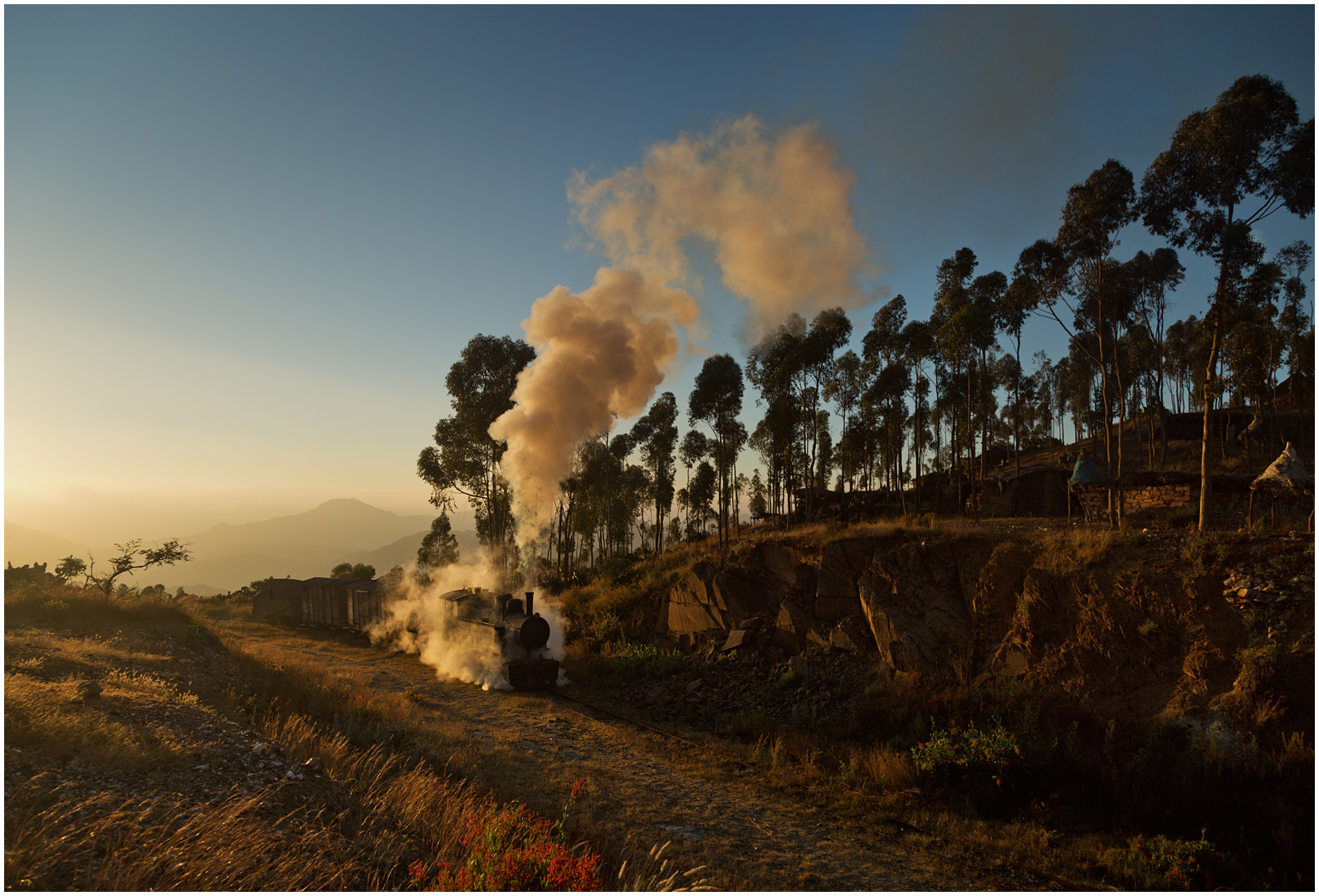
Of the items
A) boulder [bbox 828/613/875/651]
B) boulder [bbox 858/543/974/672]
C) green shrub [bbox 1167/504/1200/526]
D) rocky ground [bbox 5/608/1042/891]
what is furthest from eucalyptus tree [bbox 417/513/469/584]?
green shrub [bbox 1167/504/1200/526]

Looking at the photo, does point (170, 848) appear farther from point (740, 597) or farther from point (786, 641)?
point (740, 597)

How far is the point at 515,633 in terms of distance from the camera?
19.4 m

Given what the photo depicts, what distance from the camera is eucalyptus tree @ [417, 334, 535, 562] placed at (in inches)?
1448

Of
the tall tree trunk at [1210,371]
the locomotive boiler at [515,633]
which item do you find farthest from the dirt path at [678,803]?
the tall tree trunk at [1210,371]

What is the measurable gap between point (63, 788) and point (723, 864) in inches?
316

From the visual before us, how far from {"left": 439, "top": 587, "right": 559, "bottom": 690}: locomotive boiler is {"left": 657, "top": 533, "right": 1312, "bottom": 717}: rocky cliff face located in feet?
16.8

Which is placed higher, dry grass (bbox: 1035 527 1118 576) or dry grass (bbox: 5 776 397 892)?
dry grass (bbox: 1035 527 1118 576)

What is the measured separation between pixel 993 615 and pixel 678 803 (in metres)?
9.55

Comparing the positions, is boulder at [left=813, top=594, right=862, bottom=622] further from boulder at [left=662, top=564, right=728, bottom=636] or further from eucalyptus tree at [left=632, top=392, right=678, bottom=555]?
eucalyptus tree at [left=632, top=392, right=678, bottom=555]

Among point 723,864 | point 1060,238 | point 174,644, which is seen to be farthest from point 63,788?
point 1060,238

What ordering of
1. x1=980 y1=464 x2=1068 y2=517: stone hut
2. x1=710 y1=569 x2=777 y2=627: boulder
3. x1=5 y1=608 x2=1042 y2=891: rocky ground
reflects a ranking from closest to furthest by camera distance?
1. x1=5 y1=608 x2=1042 y2=891: rocky ground
2. x1=710 y1=569 x2=777 y2=627: boulder
3. x1=980 y1=464 x2=1068 y2=517: stone hut

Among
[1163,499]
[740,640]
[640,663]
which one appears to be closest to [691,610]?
[640,663]

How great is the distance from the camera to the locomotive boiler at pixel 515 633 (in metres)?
19.0

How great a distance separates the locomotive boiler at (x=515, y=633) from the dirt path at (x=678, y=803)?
4.79ft
